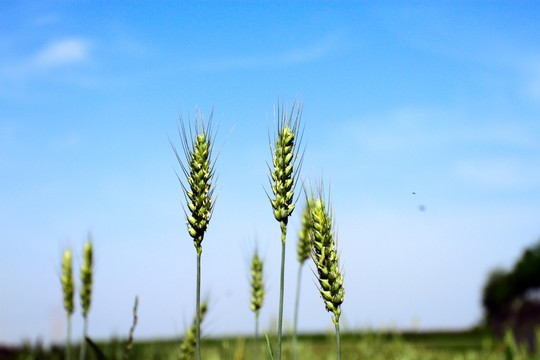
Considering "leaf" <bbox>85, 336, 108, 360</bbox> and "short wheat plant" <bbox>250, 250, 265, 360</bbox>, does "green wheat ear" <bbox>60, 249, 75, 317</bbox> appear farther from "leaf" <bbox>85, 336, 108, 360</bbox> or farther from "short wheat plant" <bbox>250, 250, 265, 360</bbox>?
"short wheat plant" <bbox>250, 250, 265, 360</bbox>

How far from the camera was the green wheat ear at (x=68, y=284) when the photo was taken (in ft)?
19.3

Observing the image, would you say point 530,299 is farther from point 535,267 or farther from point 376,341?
point 376,341

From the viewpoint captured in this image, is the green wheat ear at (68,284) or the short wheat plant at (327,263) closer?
the short wheat plant at (327,263)

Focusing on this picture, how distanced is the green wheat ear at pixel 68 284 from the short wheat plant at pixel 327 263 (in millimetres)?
3601

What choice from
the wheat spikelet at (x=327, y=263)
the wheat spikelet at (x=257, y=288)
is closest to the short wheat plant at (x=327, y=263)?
the wheat spikelet at (x=327, y=263)

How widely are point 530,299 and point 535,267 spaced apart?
2119 millimetres

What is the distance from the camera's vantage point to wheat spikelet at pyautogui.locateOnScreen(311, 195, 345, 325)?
9.76 feet

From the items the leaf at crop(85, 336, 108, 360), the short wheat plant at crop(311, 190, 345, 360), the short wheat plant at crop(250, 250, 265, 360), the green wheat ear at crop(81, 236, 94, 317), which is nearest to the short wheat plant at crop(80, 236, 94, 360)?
the green wheat ear at crop(81, 236, 94, 317)

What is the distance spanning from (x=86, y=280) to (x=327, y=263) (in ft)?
11.5

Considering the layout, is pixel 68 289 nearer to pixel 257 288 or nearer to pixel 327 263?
pixel 257 288

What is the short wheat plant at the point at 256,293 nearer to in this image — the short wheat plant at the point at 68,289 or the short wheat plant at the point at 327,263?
the short wheat plant at the point at 327,263

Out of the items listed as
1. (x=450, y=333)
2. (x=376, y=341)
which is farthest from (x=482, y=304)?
(x=376, y=341)

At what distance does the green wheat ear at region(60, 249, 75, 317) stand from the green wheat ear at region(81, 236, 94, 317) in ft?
0.55

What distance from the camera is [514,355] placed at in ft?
27.0
